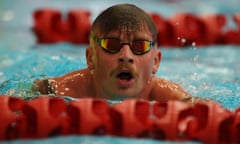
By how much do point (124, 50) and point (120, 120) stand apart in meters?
0.42

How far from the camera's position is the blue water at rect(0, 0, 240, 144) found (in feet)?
12.1

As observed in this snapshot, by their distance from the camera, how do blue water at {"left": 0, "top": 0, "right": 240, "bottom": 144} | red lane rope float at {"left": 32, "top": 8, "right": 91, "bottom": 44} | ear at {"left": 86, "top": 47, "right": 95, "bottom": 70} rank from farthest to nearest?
1. red lane rope float at {"left": 32, "top": 8, "right": 91, "bottom": 44}
2. blue water at {"left": 0, "top": 0, "right": 240, "bottom": 144}
3. ear at {"left": 86, "top": 47, "right": 95, "bottom": 70}

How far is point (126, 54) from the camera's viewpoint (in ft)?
9.82

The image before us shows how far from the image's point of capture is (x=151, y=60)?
3.13 meters

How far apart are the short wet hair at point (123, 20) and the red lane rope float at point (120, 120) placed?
0.45 meters

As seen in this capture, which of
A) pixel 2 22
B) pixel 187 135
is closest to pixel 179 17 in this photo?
pixel 2 22

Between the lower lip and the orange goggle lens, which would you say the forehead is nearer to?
the orange goggle lens

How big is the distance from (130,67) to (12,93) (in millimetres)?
811

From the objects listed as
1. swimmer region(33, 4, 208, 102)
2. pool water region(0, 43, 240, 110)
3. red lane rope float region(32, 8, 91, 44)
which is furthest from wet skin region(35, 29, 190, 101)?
red lane rope float region(32, 8, 91, 44)

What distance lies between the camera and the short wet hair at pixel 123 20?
3.02m

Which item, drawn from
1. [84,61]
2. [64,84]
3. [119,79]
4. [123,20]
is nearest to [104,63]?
[119,79]

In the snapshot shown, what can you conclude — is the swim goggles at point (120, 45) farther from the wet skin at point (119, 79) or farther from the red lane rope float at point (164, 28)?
the red lane rope float at point (164, 28)

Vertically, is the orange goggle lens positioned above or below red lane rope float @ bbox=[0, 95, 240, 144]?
above

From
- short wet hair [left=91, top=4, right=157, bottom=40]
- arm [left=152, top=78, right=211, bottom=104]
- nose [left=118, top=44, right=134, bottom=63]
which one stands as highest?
short wet hair [left=91, top=4, right=157, bottom=40]
